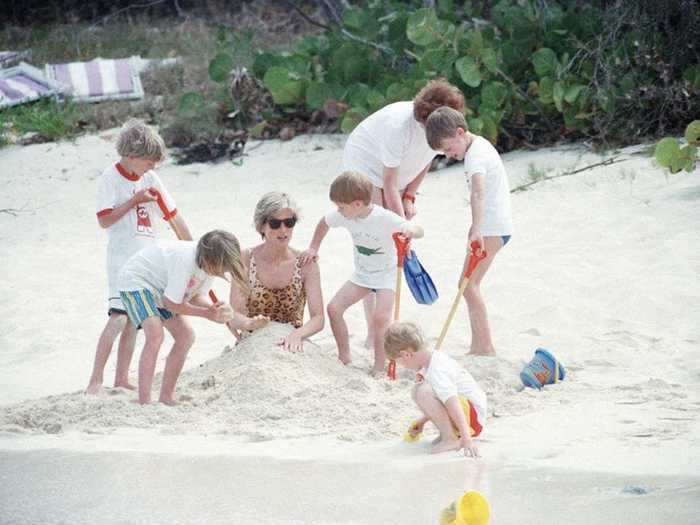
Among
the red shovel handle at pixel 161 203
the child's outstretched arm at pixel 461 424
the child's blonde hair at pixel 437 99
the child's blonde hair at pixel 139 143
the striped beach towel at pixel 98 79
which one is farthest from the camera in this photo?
the striped beach towel at pixel 98 79

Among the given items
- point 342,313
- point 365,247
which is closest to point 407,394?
point 342,313

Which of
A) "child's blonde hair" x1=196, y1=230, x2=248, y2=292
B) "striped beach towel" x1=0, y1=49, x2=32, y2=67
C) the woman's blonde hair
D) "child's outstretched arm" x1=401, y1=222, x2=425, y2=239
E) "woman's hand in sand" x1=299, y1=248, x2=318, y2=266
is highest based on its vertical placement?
"striped beach towel" x1=0, y1=49, x2=32, y2=67

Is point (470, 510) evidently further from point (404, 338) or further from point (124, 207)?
point (124, 207)

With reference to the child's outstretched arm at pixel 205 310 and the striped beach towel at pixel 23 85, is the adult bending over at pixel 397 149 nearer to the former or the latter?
the child's outstretched arm at pixel 205 310

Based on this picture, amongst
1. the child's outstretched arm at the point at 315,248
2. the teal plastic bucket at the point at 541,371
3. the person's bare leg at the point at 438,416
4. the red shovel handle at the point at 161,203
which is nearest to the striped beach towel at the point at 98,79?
the red shovel handle at the point at 161,203

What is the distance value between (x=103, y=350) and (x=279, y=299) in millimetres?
795

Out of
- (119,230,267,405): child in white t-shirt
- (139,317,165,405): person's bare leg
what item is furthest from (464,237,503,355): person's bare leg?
(139,317,165,405): person's bare leg

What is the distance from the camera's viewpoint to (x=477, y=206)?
522 centimetres

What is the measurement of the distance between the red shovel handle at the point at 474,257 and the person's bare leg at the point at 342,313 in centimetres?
48

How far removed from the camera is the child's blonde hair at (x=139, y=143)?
5141mm

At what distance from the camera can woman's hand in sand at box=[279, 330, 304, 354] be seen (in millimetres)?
5148

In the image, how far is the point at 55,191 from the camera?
913 centimetres

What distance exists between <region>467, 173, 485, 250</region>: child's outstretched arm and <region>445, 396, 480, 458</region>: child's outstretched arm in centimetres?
118

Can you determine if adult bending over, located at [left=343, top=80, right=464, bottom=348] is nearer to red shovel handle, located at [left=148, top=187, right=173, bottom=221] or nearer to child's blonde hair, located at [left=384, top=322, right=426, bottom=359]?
red shovel handle, located at [left=148, top=187, right=173, bottom=221]
